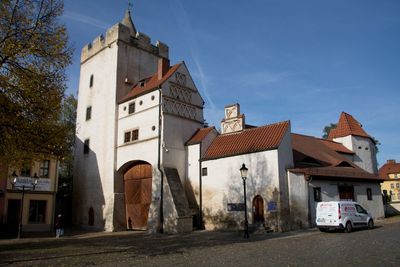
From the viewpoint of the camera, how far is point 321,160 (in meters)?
29.6

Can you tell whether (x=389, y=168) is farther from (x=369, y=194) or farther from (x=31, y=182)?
(x=31, y=182)

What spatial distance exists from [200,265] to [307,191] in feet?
47.3

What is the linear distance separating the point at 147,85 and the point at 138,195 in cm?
912

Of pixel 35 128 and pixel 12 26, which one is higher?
pixel 12 26

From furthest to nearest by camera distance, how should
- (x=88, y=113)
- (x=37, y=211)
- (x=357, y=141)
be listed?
1. (x=357, y=141)
2. (x=88, y=113)
3. (x=37, y=211)

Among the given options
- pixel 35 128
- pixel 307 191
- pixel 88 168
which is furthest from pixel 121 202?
pixel 35 128

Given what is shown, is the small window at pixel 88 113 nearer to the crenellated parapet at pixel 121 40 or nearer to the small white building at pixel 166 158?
the small white building at pixel 166 158

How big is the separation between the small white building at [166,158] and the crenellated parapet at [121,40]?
0.36 feet

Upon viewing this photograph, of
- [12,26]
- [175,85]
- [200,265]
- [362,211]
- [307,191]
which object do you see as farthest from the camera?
[175,85]

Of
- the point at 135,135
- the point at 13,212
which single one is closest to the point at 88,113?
the point at 135,135

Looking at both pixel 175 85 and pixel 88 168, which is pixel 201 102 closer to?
pixel 175 85

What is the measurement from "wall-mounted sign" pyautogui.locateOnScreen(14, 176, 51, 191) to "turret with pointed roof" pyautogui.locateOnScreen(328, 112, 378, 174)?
95.6 ft

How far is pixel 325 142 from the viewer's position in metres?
36.2

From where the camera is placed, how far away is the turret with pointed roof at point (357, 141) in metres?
38.4
